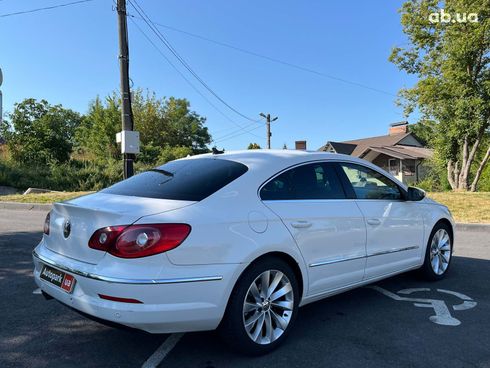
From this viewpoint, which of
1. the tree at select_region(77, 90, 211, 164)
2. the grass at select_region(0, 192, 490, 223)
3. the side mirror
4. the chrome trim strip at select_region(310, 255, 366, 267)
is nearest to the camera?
the chrome trim strip at select_region(310, 255, 366, 267)

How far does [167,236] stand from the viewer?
2781 mm

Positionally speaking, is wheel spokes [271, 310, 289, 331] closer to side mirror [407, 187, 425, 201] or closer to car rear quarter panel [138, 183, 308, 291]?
car rear quarter panel [138, 183, 308, 291]

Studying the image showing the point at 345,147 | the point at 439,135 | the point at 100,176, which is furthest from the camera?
the point at 345,147

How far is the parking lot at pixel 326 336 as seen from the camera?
10.2 feet

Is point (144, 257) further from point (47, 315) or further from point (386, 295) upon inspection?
point (386, 295)

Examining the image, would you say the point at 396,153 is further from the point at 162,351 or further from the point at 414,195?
the point at 162,351

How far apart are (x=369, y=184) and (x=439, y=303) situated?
1.42 m

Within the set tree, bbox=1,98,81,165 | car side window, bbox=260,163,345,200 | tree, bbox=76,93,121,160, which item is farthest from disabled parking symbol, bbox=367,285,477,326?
tree, bbox=76,93,121,160

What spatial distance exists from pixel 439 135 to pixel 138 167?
57.0ft

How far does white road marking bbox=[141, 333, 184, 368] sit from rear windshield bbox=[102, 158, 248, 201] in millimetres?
1175

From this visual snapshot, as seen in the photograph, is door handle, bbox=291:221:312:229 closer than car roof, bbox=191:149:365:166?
Yes

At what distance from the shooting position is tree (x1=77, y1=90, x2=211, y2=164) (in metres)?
35.4

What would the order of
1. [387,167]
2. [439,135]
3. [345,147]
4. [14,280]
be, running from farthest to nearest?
1. [345,147]
2. [387,167]
3. [439,135]
4. [14,280]

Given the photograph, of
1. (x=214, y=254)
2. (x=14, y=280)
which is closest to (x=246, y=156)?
(x=214, y=254)
